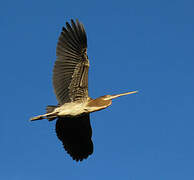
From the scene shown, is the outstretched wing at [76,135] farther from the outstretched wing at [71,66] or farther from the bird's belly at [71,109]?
the outstretched wing at [71,66]

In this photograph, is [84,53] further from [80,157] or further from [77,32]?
[80,157]

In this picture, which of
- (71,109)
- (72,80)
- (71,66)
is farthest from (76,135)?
(71,66)

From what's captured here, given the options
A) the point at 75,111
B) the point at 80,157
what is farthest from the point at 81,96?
the point at 80,157

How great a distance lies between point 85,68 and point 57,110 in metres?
1.36

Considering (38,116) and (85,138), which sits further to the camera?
(85,138)

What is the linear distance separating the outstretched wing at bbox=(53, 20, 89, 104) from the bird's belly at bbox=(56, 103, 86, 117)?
0.22m

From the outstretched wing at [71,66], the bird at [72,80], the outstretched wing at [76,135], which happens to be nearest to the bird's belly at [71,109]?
the bird at [72,80]

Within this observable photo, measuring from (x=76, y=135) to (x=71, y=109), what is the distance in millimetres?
1610

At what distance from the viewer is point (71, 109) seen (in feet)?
37.7

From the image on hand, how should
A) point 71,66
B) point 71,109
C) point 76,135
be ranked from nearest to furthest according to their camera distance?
1. point 71,109
2. point 71,66
3. point 76,135

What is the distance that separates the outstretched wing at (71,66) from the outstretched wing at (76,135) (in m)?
0.84

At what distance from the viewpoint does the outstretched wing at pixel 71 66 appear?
456 inches

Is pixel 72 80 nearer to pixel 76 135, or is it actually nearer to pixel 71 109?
pixel 71 109

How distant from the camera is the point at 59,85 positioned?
11734mm
